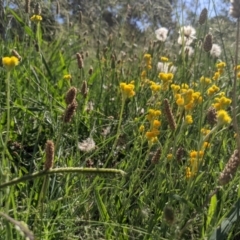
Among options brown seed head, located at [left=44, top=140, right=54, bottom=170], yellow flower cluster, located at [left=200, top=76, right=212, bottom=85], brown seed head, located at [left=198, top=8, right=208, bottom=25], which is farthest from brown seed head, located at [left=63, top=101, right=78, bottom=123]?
brown seed head, located at [left=198, top=8, right=208, bottom=25]

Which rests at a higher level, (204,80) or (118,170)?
(204,80)

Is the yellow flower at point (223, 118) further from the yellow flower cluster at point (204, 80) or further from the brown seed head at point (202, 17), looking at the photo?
the brown seed head at point (202, 17)

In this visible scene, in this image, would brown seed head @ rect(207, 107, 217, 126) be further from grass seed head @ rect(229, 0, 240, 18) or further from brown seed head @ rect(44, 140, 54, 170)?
brown seed head @ rect(44, 140, 54, 170)

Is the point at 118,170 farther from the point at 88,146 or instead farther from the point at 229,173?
the point at 88,146

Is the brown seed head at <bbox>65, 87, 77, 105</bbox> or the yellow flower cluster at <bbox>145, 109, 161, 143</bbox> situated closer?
the brown seed head at <bbox>65, 87, 77, 105</bbox>

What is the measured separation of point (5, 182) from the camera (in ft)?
2.52

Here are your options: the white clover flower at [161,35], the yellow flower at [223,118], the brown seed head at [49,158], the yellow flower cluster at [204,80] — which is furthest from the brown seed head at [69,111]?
the white clover flower at [161,35]

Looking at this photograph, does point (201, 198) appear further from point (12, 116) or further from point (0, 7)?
point (0, 7)

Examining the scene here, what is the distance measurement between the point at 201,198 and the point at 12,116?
2.16ft

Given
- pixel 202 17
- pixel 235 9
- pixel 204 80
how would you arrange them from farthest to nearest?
pixel 202 17 → pixel 204 80 → pixel 235 9

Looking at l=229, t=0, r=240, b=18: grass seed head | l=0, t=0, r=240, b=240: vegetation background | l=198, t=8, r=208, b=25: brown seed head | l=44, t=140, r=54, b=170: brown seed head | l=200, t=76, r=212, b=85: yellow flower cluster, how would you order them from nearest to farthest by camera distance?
1. l=44, t=140, r=54, b=170: brown seed head
2. l=0, t=0, r=240, b=240: vegetation background
3. l=229, t=0, r=240, b=18: grass seed head
4. l=200, t=76, r=212, b=85: yellow flower cluster
5. l=198, t=8, r=208, b=25: brown seed head

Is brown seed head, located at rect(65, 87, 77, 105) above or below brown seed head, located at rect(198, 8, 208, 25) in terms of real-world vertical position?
below

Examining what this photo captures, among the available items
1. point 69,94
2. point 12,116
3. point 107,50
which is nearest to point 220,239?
point 69,94

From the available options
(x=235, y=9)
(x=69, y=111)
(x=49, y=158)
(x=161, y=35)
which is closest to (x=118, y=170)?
(x=49, y=158)
